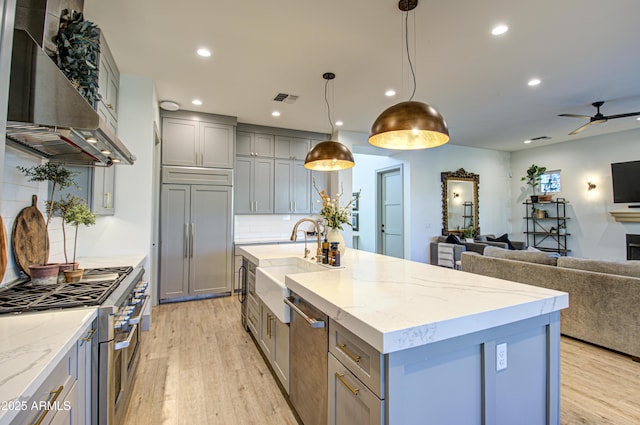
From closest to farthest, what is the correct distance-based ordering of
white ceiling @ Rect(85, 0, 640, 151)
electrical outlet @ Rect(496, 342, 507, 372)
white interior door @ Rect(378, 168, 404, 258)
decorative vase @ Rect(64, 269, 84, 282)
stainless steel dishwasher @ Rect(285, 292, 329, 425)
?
1. electrical outlet @ Rect(496, 342, 507, 372)
2. stainless steel dishwasher @ Rect(285, 292, 329, 425)
3. decorative vase @ Rect(64, 269, 84, 282)
4. white ceiling @ Rect(85, 0, 640, 151)
5. white interior door @ Rect(378, 168, 404, 258)

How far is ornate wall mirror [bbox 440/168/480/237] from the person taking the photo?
6.96 meters

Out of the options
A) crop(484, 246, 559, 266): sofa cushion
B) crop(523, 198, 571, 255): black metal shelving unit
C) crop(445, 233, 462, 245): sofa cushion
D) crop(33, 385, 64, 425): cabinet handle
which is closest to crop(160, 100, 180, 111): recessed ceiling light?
crop(33, 385, 64, 425): cabinet handle

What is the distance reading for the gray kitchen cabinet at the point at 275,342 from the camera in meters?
2.03

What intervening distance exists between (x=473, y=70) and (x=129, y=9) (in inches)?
131

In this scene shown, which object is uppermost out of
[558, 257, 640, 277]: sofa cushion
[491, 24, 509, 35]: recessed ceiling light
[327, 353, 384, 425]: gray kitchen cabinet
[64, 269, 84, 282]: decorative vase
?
[491, 24, 509, 35]: recessed ceiling light

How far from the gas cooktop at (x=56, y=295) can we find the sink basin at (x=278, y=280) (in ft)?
3.09

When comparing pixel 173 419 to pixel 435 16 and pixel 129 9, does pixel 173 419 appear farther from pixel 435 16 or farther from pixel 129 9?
pixel 435 16

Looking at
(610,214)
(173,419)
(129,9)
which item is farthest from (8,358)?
(610,214)

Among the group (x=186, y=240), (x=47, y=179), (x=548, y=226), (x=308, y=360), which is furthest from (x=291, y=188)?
(x=548, y=226)

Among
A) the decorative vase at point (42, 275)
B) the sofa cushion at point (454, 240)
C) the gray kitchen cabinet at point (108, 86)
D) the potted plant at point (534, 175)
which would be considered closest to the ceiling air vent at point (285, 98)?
the gray kitchen cabinet at point (108, 86)

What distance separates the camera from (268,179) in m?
→ 5.34

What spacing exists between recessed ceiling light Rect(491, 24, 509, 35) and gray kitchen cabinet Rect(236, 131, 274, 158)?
12.0 ft

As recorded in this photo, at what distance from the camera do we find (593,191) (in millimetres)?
6293

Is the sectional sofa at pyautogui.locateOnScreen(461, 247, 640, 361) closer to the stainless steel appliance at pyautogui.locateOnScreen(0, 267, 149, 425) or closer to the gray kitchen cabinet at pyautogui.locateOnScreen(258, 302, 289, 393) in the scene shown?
the gray kitchen cabinet at pyautogui.locateOnScreen(258, 302, 289, 393)
